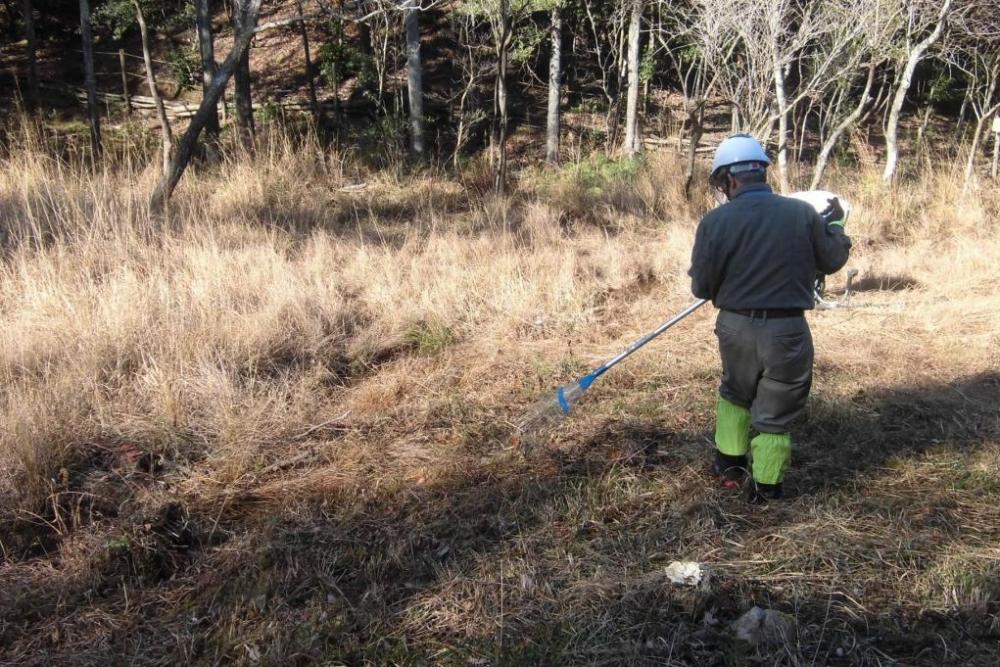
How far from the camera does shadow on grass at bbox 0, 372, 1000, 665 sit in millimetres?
2455

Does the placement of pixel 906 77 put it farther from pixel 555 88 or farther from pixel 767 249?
pixel 767 249

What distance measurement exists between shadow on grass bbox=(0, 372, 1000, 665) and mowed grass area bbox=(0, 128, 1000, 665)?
12mm

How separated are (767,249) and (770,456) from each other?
2.94ft

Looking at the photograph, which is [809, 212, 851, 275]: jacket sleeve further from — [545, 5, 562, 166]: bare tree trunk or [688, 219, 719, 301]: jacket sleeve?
[545, 5, 562, 166]: bare tree trunk

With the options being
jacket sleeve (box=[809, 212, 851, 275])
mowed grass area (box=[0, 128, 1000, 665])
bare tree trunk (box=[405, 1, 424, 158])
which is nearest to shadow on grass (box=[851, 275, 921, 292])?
mowed grass area (box=[0, 128, 1000, 665])

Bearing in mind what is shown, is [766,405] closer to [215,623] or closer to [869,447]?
[869,447]

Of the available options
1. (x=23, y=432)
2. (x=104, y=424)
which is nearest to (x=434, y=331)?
(x=104, y=424)

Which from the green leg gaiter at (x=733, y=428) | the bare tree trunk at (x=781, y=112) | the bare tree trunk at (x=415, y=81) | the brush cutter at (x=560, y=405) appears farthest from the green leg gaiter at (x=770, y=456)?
the bare tree trunk at (x=415, y=81)

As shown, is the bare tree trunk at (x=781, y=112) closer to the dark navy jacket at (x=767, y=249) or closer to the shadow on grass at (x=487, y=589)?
the shadow on grass at (x=487, y=589)

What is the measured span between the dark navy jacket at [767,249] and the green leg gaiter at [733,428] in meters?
0.49

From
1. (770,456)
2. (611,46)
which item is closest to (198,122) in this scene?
(770,456)

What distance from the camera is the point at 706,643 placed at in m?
2.44

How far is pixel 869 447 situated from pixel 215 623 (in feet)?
10.7

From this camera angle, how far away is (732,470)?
11.0 feet
